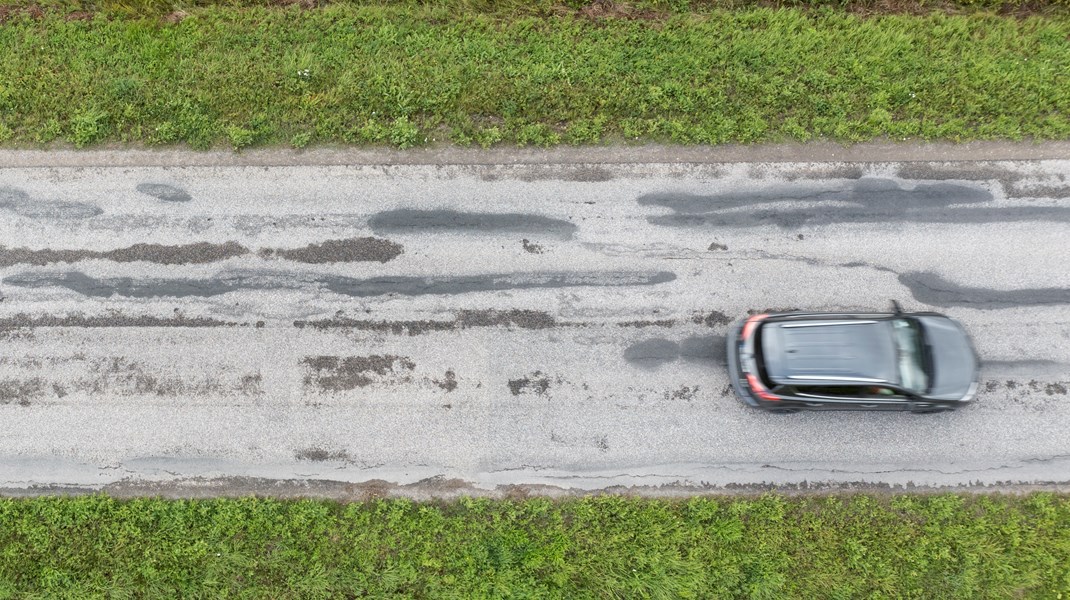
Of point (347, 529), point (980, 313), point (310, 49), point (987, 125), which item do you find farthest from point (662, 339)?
point (310, 49)

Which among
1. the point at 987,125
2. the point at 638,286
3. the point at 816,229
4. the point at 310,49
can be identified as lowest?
the point at 638,286

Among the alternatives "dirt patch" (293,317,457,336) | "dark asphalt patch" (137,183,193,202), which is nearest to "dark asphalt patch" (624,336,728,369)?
"dirt patch" (293,317,457,336)

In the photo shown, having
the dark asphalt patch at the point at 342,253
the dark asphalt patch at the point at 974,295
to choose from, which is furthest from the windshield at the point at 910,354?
the dark asphalt patch at the point at 342,253

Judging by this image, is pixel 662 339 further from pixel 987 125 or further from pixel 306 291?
pixel 987 125

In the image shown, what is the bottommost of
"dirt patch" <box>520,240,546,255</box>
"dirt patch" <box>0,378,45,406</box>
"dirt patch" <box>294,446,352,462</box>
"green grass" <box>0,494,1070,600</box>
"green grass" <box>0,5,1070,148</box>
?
"green grass" <box>0,494,1070,600</box>

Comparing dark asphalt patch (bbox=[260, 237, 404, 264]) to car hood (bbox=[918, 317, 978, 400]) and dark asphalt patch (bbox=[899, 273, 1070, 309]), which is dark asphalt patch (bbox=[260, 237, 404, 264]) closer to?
car hood (bbox=[918, 317, 978, 400])
